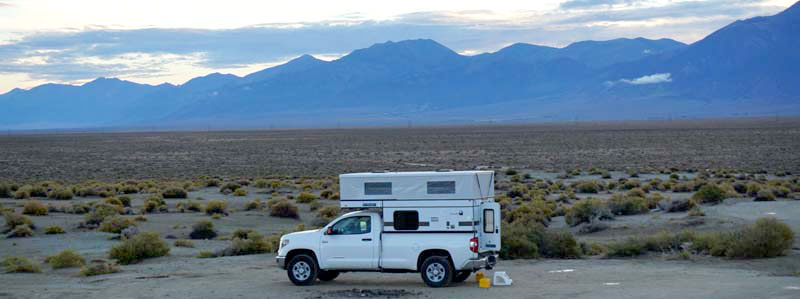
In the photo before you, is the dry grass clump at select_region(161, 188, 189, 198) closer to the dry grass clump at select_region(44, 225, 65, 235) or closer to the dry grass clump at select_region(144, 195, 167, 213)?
the dry grass clump at select_region(144, 195, 167, 213)

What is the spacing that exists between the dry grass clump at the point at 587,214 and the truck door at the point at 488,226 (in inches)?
458

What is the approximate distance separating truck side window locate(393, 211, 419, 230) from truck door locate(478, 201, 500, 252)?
3.63 feet

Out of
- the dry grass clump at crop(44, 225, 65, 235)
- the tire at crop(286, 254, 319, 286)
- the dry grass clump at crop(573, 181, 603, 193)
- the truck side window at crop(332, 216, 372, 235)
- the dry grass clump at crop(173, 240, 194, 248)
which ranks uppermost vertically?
the truck side window at crop(332, 216, 372, 235)

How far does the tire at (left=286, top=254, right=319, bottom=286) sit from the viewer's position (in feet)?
55.2

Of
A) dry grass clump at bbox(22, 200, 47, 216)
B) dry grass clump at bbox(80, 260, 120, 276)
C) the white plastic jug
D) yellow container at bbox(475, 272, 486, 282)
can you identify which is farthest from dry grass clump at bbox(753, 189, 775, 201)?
dry grass clump at bbox(22, 200, 47, 216)

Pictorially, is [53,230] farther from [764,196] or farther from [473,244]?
[764,196]

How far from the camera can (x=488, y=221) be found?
1633 cm

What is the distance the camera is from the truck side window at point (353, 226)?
54.2 ft

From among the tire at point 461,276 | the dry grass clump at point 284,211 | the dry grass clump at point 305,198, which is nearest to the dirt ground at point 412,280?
the tire at point 461,276

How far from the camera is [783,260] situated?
747 inches

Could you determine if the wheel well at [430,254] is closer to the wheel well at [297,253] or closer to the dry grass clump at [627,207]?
the wheel well at [297,253]

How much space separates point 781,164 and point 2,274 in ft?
159

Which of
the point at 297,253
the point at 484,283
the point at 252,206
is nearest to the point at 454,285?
the point at 484,283

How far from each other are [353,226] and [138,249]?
6.84 meters
